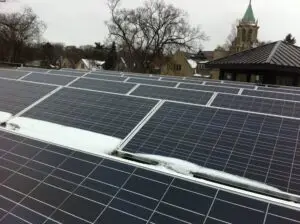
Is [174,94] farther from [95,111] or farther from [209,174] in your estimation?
[209,174]

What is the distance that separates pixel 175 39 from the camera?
1839 inches

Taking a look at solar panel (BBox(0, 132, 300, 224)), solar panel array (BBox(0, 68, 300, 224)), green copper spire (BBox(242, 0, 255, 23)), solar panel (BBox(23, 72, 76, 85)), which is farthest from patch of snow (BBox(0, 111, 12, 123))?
green copper spire (BBox(242, 0, 255, 23))

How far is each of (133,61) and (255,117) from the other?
1783 inches

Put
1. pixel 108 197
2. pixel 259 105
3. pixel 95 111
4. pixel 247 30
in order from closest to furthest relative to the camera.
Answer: pixel 108 197
pixel 95 111
pixel 259 105
pixel 247 30

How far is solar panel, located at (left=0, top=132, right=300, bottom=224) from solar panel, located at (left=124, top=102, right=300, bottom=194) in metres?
1.22

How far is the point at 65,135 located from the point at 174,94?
344 cm

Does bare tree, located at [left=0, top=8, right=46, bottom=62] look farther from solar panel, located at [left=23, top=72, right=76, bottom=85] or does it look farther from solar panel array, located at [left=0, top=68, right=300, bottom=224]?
solar panel array, located at [left=0, top=68, right=300, bottom=224]

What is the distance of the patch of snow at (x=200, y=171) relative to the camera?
4.17 m

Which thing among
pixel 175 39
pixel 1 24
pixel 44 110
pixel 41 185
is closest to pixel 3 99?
pixel 44 110

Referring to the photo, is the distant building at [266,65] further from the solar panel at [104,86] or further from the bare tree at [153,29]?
the bare tree at [153,29]

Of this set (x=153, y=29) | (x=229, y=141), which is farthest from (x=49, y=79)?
(x=153, y=29)

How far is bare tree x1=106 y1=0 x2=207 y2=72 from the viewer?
153ft

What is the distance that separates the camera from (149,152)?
16.8 ft

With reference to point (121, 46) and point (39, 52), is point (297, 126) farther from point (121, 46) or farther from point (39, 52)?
point (39, 52)
